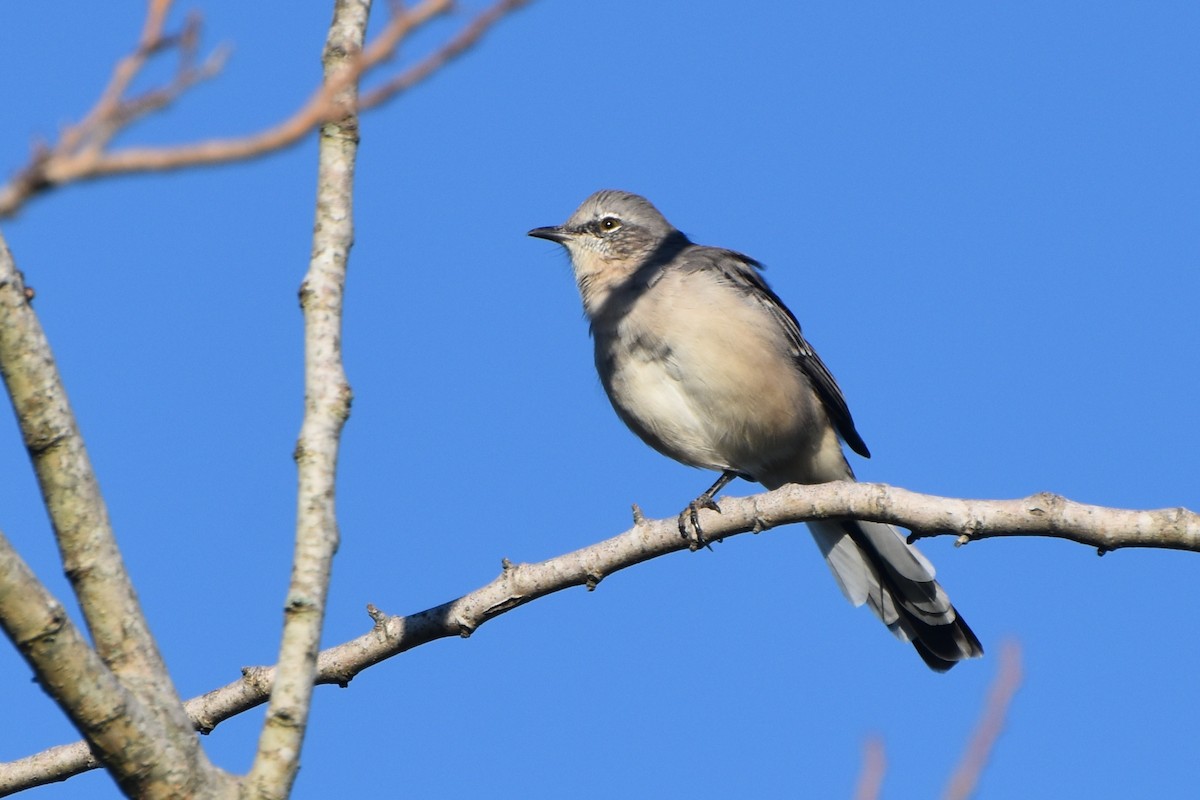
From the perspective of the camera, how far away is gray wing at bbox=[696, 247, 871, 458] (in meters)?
8.08

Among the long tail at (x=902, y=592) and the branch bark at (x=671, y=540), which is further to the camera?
the long tail at (x=902, y=592)

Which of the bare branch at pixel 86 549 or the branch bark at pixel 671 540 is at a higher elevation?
the branch bark at pixel 671 540

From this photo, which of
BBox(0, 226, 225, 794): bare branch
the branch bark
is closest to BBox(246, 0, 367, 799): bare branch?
BBox(0, 226, 225, 794): bare branch

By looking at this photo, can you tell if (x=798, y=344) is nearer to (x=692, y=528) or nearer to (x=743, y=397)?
(x=743, y=397)

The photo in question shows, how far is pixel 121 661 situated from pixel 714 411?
188 inches

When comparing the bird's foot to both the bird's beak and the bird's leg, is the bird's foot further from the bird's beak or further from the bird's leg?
the bird's beak

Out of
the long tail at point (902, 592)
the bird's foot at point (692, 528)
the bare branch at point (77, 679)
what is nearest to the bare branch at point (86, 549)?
the bare branch at point (77, 679)

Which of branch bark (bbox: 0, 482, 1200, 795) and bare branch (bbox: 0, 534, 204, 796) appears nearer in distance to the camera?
bare branch (bbox: 0, 534, 204, 796)

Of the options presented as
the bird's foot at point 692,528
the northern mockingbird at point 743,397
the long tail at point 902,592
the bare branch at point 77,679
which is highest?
the northern mockingbird at point 743,397

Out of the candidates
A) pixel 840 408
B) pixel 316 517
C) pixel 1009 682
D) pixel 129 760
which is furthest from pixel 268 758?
pixel 840 408

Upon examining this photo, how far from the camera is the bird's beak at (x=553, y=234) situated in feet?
29.1

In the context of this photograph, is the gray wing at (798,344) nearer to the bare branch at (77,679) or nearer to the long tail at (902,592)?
the long tail at (902,592)

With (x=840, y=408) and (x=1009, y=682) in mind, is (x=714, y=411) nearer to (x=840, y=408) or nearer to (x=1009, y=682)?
(x=840, y=408)

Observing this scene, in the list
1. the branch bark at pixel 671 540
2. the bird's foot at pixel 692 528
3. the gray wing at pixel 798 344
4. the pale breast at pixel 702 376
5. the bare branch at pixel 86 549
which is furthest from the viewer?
the gray wing at pixel 798 344
